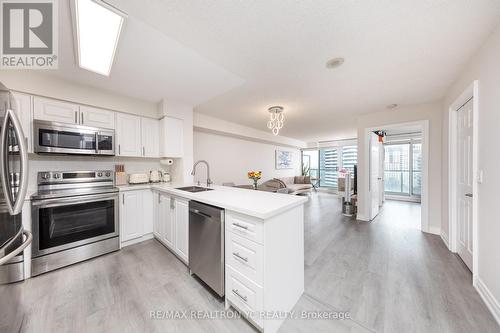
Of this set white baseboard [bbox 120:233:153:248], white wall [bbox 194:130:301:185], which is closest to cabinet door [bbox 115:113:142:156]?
white baseboard [bbox 120:233:153:248]

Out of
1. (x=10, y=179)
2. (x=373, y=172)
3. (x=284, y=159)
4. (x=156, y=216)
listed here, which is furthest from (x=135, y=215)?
(x=284, y=159)

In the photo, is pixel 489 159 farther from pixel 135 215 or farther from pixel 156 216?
pixel 135 215

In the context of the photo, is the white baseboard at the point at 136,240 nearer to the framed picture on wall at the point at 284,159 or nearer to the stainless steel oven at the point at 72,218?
the stainless steel oven at the point at 72,218

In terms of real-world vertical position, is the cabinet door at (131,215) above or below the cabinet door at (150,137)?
below

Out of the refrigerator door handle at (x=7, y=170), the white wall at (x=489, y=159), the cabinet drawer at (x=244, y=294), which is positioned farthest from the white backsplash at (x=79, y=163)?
the white wall at (x=489, y=159)

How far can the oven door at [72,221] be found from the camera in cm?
184

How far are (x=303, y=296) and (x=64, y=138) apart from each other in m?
3.29

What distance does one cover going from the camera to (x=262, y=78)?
2.25 meters

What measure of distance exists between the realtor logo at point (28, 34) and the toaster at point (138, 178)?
5.28 ft

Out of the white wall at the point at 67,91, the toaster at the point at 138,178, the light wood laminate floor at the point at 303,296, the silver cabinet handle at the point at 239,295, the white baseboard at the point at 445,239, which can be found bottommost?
the light wood laminate floor at the point at 303,296

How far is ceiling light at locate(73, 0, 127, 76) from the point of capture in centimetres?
123

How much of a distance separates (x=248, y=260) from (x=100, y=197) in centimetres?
219

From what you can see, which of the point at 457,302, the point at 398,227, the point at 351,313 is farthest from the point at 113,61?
the point at 398,227

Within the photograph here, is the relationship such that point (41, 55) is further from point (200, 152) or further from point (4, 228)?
point (200, 152)
